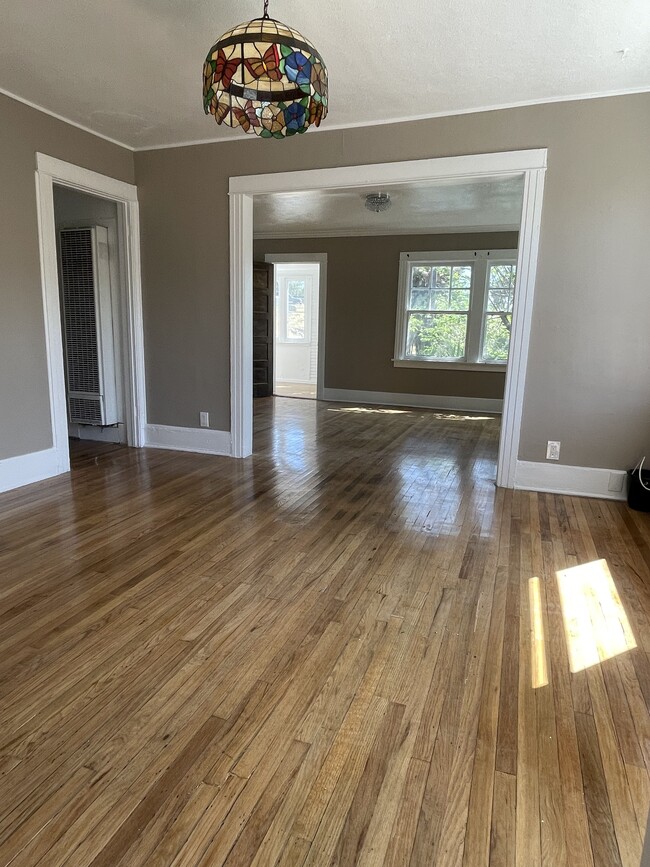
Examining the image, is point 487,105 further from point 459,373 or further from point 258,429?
point 459,373

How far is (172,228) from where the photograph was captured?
429cm

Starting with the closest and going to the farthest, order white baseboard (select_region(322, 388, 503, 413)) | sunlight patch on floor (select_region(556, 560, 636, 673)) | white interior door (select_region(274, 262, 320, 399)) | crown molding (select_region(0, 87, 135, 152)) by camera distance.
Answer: sunlight patch on floor (select_region(556, 560, 636, 673))
crown molding (select_region(0, 87, 135, 152))
white baseboard (select_region(322, 388, 503, 413))
white interior door (select_region(274, 262, 320, 399))

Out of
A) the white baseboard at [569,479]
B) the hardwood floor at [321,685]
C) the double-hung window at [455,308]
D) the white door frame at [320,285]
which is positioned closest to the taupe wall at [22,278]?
the hardwood floor at [321,685]

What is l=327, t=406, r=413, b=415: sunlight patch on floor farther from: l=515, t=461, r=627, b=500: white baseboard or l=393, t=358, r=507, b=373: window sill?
l=515, t=461, r=627, b=500: white baseboard

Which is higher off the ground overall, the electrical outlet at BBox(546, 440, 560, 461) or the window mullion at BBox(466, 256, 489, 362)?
the window mullion at BBox(466, 256, 489, 362)

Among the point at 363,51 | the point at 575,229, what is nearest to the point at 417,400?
the point at 575,229

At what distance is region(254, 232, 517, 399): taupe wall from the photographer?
734cm

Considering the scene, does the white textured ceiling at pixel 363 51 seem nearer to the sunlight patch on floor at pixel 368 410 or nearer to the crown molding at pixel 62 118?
the crown molding at pixel 62 118

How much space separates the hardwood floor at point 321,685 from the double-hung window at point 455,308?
4.44 m

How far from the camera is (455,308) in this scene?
730cm

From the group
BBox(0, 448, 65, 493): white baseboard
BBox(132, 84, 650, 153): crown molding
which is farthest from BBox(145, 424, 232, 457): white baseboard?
BBox(132, 84, 650, 153): crown molding

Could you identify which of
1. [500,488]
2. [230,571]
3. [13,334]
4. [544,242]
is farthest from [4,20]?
[500,488]

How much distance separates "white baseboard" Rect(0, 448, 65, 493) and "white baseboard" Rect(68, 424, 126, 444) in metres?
1.01

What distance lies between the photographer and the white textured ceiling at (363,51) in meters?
2.33
